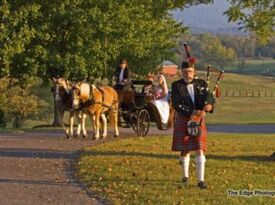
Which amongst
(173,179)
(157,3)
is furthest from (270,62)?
(173,179)

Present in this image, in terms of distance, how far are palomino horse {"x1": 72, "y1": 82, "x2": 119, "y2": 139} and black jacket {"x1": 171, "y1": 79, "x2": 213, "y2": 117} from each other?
8930 mm

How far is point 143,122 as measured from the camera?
21625 millimetres

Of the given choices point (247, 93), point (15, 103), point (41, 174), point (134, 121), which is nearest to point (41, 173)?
point (41, 174)

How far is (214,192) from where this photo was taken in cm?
1035

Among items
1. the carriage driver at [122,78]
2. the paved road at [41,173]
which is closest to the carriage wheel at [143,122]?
the carriage driver at [122,78]

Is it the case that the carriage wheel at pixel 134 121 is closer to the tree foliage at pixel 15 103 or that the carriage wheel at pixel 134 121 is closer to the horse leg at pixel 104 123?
the horse leg at pixel 104 123

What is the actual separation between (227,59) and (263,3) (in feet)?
465

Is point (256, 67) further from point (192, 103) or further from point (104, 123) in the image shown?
point (192, 103)

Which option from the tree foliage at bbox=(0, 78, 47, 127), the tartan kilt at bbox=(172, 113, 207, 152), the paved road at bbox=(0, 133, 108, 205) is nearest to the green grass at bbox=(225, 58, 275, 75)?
the tree foliage at bbox=(0, 78, 47, 127)

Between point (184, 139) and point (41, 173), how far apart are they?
3.19m

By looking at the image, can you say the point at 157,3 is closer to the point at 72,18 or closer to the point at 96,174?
the point at 72,18

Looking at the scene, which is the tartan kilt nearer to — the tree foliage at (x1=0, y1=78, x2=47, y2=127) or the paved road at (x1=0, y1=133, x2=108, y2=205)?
the paved road at (x1=0, y1=133, x2=108, y2=205)

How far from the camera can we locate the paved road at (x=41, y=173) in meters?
10.0

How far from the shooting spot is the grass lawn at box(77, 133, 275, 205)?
32.6 ft
